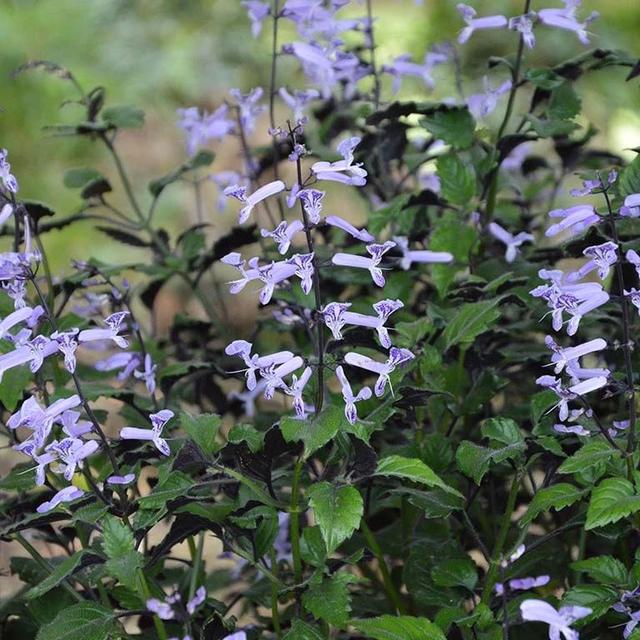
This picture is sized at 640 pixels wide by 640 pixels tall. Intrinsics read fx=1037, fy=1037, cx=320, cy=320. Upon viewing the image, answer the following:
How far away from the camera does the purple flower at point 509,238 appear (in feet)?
5.10

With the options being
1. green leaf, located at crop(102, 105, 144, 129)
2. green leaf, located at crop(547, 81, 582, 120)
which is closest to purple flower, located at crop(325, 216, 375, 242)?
green leaf, located at crop(547, 81, 582, 120)

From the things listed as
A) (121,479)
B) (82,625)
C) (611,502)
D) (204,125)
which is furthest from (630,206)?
(204,125)

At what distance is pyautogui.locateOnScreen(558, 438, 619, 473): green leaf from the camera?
1.12 m

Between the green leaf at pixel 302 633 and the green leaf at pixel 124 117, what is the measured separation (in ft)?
3.00

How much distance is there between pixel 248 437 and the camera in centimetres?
119

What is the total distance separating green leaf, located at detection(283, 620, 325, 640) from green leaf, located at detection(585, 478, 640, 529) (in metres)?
0.33

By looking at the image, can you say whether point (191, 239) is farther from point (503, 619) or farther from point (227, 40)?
point (227, 40)

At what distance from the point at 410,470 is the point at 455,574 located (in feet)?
0.76

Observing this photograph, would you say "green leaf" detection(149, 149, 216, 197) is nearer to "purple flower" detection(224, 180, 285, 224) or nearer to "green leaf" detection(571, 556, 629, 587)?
"purple flower" detection(224, 180, 285, 224)

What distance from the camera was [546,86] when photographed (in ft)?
5.05

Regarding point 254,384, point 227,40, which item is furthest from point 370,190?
point 227,40

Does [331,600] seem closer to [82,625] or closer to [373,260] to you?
[82,625]

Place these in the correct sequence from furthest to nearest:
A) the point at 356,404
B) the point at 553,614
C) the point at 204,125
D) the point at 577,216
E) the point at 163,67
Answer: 1. the point at 163,67
2. the point at 204,125
3. the point at 356,404
4. the point at 577,216
5. the point at 553,614

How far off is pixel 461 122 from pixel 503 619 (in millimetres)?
745
